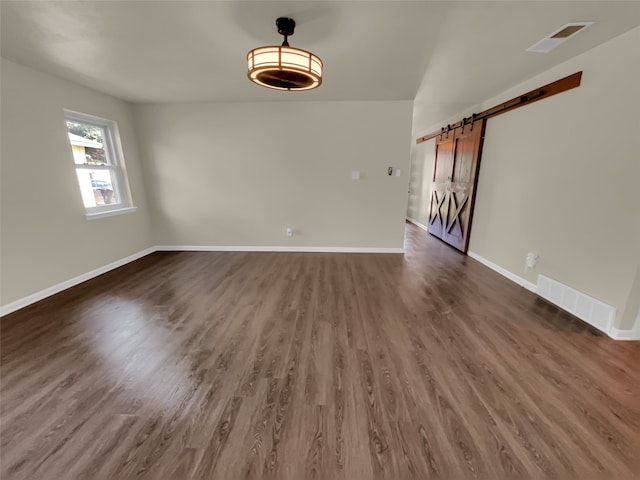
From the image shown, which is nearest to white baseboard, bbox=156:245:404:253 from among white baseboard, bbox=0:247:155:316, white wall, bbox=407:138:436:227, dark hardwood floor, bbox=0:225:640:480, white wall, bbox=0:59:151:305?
white baseboard, bbox=0:247:155:316

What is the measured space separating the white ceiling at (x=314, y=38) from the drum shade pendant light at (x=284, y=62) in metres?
0.12

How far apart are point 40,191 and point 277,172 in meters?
2.77

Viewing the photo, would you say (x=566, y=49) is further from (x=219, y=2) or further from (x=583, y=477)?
(x=583, y=477)

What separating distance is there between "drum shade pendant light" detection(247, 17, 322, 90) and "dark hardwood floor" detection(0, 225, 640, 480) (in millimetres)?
1963

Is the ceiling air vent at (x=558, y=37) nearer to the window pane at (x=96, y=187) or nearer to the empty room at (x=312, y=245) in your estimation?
the empty room at (x=312, y=245)

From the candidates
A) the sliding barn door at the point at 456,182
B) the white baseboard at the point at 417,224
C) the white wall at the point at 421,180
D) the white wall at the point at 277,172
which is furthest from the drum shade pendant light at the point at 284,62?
the white baseboard at the point at 417,224

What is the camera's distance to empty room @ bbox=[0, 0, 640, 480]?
4.38ft

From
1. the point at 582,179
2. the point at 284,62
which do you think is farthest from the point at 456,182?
the point at 284,62

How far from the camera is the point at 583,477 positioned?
1.13 metres

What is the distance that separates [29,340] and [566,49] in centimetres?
519

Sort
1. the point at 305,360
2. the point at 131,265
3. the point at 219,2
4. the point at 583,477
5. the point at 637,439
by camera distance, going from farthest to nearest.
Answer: the point at 131,265 < the point at 305,360 < the point at 219,2 < the point at 637,439 < the point at 583,477

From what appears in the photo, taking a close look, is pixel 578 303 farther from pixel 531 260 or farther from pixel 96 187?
pixel 96 187

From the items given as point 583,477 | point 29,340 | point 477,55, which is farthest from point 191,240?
point 583,477

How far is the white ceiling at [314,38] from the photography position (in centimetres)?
175
